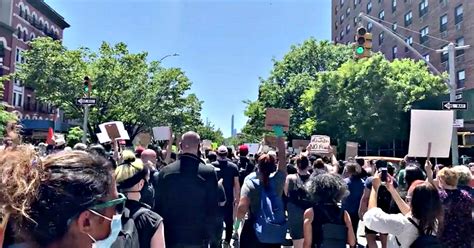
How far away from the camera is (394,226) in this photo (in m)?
3.63

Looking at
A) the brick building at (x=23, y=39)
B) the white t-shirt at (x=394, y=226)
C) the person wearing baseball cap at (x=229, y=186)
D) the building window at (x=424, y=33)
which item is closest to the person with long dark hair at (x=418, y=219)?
the white t-shirt at (x=394, y=226)

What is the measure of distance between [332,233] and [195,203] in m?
1.40

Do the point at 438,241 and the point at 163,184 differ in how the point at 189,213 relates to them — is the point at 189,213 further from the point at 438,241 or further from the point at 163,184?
the point at 438,241

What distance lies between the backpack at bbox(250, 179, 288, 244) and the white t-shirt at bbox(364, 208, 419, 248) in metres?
1.69

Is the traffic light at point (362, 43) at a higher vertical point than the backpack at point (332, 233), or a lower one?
higher

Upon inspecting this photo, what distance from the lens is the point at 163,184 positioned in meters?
4.79

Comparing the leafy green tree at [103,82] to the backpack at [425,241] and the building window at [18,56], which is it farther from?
the backpack at [425,241]

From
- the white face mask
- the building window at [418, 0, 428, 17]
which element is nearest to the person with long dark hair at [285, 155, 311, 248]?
the white face mask

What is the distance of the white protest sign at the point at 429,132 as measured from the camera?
639 cm

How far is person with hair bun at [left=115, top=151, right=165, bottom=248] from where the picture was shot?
297cm

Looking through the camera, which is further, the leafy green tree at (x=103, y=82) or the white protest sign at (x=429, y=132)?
the leafy green tree at (x=103, y=82)

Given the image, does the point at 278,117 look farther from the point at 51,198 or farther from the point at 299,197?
the point at 51,198

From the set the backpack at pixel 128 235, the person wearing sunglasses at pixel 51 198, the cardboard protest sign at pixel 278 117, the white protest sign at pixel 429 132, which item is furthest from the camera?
the cardboard protest sign at pixel 278 117

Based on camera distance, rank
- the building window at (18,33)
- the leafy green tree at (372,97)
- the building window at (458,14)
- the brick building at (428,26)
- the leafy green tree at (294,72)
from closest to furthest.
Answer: the leafy green tree at (372,97), the brick building at (428,26), the building window at (458,14), the leafy green tree at (294,72), the building window at (18,33)
